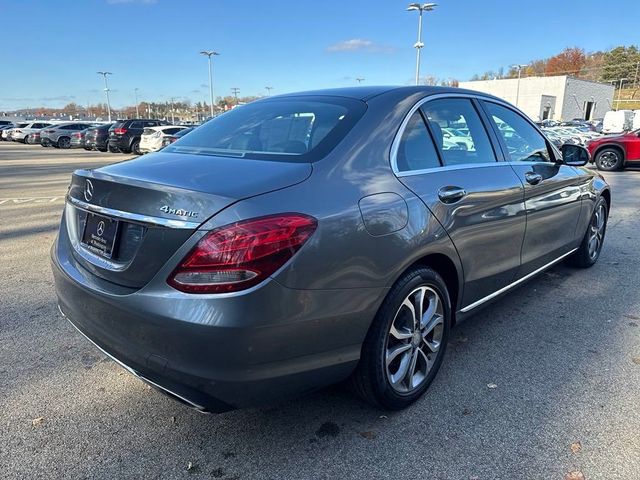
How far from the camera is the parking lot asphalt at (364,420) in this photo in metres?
2.23

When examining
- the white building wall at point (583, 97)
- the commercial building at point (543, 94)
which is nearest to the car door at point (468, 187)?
the commercial building at point (543, 94)

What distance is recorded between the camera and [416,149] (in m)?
2.74

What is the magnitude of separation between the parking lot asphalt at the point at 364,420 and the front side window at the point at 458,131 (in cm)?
132

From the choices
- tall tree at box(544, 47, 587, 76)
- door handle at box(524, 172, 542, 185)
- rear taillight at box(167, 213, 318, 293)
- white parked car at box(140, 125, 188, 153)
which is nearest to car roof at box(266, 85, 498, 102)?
door handle at box(524, 172, 542, 185)

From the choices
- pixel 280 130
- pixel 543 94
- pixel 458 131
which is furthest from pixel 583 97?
pixel 280 130

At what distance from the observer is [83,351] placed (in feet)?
10.7

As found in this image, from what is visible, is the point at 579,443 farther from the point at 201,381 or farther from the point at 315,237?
the point at 201,381

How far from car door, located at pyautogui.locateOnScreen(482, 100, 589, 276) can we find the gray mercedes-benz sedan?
1.17ft

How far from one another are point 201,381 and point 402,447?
106 cm

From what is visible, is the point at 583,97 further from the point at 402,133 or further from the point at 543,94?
the point at 402,133

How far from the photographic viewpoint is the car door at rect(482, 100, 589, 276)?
141 inches

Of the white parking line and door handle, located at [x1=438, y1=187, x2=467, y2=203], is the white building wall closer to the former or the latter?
the white parking line

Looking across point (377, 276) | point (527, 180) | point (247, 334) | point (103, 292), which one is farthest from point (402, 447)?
point (527, 180)

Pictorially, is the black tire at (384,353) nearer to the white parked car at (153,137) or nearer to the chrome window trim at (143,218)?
the chrome window trim at (143,218)
